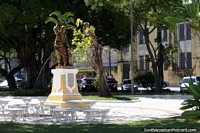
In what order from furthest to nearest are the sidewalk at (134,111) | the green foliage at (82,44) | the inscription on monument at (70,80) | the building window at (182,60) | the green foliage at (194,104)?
the building window at (182,60) → the green foliage at (82,44) → the inscription on monument at (70,80) → the sidewalk at (134,111) → the green foliage at (194,104)

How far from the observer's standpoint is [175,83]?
65.8 metres

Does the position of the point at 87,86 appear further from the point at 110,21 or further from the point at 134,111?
the point at 134,111

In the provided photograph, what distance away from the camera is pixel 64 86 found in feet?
66.2

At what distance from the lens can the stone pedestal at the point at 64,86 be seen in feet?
65.8

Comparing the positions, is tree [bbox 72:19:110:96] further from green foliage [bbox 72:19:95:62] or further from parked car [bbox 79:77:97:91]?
parked car [bbox 79:77:97:91]

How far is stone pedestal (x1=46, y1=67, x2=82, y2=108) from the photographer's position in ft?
65.8

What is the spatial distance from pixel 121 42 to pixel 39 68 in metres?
8.63

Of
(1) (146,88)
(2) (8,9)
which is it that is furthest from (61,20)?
(1) (146,88)

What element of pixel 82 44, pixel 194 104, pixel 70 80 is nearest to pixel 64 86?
pixel 70 80

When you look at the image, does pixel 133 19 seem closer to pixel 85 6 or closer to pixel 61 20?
pixel 85 6

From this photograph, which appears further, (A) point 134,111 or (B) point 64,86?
(B) point 64,86

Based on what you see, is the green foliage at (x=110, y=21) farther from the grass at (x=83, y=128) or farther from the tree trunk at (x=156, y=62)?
the grass at (x=83, y=128)

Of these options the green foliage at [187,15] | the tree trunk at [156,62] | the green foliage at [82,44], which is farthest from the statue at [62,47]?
the tree trunk at [156,62]

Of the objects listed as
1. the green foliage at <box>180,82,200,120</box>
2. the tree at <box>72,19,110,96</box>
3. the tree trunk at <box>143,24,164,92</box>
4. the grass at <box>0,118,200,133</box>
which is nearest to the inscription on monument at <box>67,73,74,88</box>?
the tree at <box>72,19,110,96</box>
